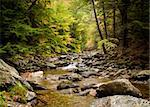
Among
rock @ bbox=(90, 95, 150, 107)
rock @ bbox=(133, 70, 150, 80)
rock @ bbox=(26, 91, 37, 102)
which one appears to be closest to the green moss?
rock @ bbox=(26, 91, 37, 102)

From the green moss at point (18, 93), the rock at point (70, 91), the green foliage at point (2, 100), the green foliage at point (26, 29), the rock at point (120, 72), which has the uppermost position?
the green foliage at point (26, 29)

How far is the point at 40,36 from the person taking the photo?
1261 centimetres

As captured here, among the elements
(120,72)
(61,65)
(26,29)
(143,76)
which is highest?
(26,29)

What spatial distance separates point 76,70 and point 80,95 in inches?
Result: 258

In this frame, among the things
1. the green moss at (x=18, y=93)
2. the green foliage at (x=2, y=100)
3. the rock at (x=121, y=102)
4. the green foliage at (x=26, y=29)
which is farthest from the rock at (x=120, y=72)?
the green foliage at (x=2, y=100)

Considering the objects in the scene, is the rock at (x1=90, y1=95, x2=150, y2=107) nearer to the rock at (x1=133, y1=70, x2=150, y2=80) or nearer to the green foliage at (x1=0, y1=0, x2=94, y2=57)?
the rock at (x1=133, y1=70, x2=150, y2=80)

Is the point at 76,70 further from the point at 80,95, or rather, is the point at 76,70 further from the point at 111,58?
the point at 80,95

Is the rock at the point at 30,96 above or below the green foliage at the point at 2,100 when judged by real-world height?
below

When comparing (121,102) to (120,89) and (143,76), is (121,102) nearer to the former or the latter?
(120,89)

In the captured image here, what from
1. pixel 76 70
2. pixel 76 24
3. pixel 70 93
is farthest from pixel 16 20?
pixel 76 24

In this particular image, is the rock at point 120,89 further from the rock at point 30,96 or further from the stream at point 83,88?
the rock at point 30,96

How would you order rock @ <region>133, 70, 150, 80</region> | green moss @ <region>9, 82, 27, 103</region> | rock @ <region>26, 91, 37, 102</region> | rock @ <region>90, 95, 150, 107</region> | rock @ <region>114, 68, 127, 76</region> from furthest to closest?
rock @ <region>114, 68, 127, 76</region>, rock @ <region>133, 70, 150, 80</region>, rock @ <region>26, 91, 37, 102</region>, green moss @ <region>9, 82, 27, 103</region>, rock @ <region>90, 95, 150, 107</region>

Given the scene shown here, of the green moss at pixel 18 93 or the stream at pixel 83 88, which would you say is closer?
the green moss at pixel 18 93

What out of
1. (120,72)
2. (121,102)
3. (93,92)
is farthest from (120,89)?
(120,72)
